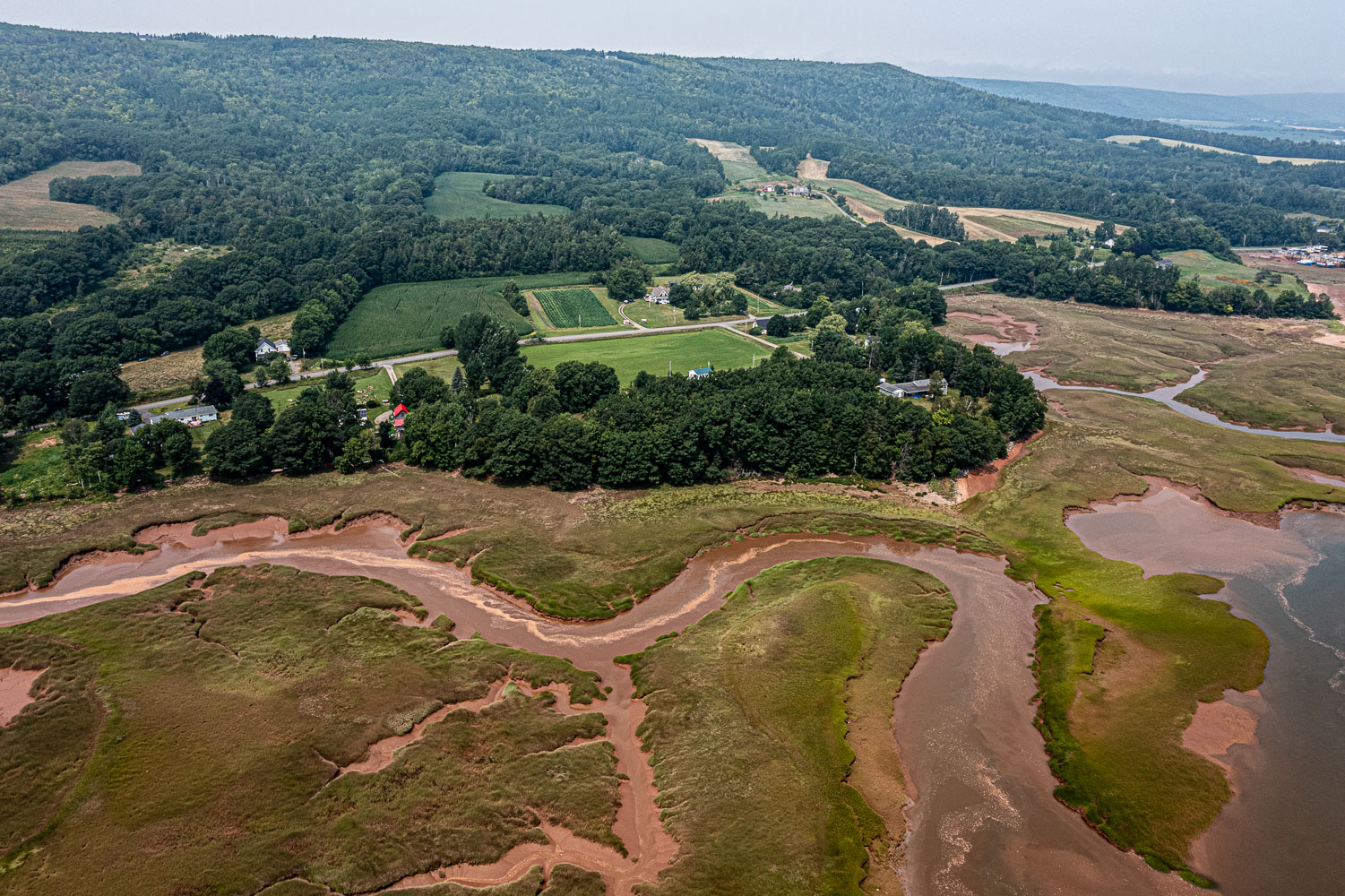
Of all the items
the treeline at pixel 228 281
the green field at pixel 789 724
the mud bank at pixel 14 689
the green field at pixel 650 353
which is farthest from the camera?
the green field at pixel 650 353

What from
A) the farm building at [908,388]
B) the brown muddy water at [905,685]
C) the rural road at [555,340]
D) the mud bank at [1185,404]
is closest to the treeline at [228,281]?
the rural road at [555,340]

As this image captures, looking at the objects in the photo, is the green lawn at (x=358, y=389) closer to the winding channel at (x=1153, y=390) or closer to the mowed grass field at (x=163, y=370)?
the mowed grass field at (x=163, y=370)

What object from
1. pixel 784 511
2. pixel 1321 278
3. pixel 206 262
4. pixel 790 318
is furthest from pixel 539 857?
pixel 1321 278

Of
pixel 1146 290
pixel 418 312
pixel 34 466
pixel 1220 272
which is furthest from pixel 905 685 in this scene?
pixel 1220 272

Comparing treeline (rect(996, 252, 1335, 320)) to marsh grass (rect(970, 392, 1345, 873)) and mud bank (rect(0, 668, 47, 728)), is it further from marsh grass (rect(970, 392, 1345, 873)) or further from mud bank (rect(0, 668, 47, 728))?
mud bank (rect(0, 668, 47, 728))

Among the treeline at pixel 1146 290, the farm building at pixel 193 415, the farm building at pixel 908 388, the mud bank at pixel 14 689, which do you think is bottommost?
the mud bank at pixel 14 689
